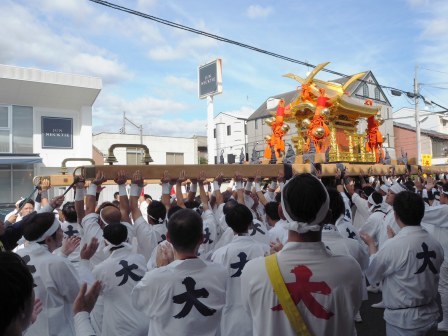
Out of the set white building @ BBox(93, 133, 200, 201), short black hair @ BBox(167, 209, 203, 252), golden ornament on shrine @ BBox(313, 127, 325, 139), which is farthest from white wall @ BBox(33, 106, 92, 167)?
short black hair @ BBox(167, 209, 203, 252)

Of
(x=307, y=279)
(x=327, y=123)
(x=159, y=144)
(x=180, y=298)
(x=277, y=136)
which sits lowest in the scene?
(x=180, y=298)

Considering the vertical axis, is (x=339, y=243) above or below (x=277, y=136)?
below

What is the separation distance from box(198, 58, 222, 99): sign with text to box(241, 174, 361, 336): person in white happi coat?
17.6 meters

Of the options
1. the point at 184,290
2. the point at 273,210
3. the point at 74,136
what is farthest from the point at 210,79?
the point at 184,290

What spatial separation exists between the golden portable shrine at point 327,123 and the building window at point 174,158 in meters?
18.5

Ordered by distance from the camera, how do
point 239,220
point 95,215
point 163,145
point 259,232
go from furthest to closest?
point 163,145, point 259,232, point 95,215, point 239,220

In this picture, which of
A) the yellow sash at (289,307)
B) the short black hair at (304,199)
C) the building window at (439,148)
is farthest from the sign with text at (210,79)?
the building window at (439,148)

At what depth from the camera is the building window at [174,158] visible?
27672 millimetres

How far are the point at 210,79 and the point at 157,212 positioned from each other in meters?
16.2

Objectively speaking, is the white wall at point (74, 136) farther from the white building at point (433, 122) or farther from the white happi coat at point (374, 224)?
the white building at point (433, 122)

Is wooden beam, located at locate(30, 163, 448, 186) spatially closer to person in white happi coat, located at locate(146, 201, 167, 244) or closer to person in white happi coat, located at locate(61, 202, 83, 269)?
person in white happi coat, located at locate(146, 201, 167, 244)

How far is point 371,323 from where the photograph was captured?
5.00 meters

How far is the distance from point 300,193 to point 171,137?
26.5 metres

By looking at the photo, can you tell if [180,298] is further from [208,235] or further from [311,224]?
[208,235]
